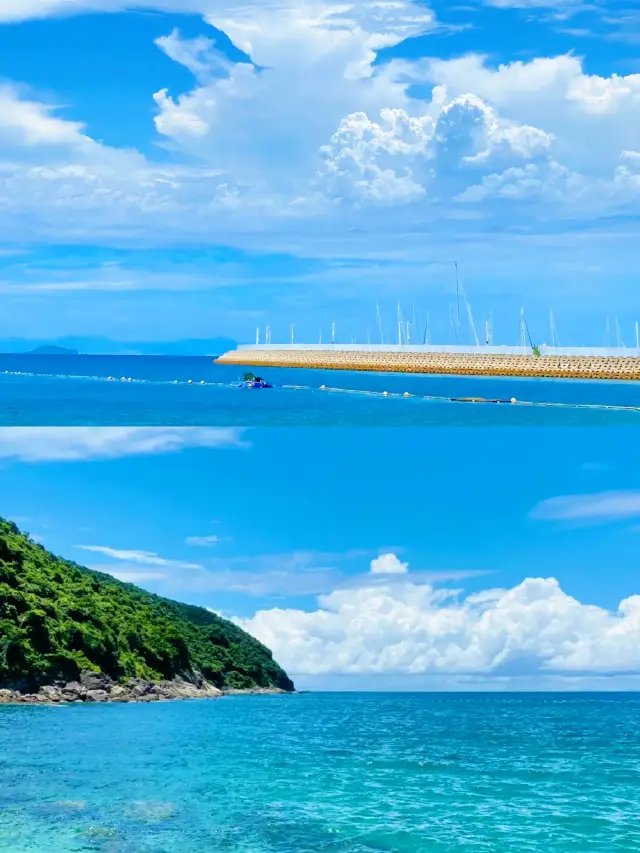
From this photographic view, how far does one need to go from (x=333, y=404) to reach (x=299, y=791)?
111 feet

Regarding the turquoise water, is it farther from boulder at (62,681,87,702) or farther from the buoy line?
the buoy line

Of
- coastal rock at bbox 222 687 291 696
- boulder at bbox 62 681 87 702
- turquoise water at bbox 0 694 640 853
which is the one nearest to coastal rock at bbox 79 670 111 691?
boulder at bbox 62 681 87 702

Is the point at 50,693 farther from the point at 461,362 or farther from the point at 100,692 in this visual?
the point at 461,362

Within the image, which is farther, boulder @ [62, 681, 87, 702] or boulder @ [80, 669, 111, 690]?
boulder @ [80, 669, 111, 690]

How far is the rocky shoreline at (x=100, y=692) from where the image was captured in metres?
46.2

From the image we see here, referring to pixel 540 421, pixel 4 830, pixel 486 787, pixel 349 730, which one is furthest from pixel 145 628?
pixel 4 830

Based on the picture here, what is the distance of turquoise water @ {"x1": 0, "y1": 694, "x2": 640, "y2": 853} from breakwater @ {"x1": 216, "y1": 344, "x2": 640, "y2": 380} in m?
37.2

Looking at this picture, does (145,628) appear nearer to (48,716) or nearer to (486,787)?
(48,716)

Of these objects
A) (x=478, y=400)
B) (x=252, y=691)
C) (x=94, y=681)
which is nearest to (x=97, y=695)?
(x=94, y=681)

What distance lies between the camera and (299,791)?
2100 centimetres

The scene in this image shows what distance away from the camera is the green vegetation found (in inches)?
1850

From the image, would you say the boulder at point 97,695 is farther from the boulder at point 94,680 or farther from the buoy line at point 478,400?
the buoy line at point 478,400

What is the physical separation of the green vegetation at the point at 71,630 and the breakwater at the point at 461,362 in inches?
1096

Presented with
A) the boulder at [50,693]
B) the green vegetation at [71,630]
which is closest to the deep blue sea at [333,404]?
the green vegetation at [71,630]
